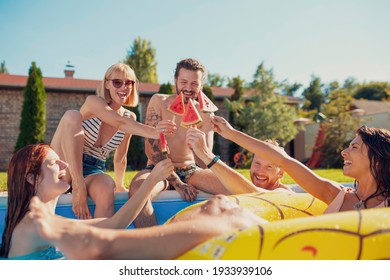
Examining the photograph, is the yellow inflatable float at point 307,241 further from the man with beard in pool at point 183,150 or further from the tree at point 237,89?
the tree at point 237,89

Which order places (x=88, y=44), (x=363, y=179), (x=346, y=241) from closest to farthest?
(x=346, y=241) < (x=363, y=179) < (x=88, y=44)

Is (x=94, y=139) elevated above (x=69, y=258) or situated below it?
above

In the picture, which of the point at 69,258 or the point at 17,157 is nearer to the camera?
the point at 69,258

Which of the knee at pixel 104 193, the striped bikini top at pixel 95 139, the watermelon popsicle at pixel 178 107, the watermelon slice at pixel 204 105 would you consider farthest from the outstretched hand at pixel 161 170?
the striped bikini top at pixel 95 139

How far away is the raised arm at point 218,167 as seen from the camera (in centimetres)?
374

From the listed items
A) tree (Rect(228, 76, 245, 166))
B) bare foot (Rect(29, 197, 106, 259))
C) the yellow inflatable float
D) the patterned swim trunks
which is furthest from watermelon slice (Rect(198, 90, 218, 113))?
tree (Rect(228, 76, 245, 166))

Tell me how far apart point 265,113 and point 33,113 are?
471 inches

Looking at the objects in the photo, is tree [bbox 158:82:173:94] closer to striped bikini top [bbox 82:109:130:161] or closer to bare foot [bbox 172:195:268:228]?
striped bikini top [bbox 82:109:130:161]

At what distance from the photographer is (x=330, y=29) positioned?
7.56m

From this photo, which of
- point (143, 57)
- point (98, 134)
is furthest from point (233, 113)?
point (98, 134)

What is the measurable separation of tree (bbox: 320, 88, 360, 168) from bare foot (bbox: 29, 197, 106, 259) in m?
20.9

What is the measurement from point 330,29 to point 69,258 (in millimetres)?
6875

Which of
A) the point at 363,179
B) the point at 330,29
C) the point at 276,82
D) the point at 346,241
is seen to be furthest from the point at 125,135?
the point at 276,82
